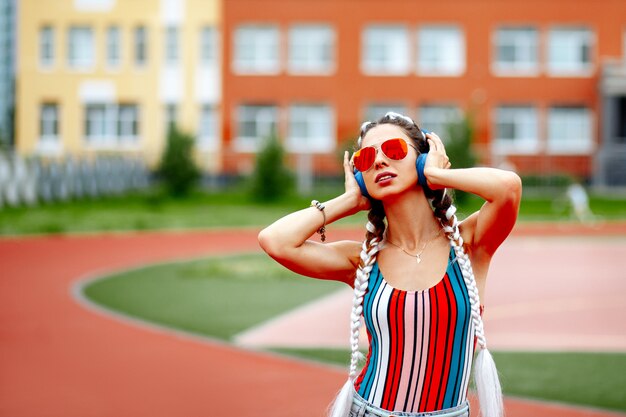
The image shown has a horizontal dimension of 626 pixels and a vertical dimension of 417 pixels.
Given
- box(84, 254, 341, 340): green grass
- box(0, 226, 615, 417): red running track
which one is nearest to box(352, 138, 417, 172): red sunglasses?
box(0, 226, 615, 417): red running track

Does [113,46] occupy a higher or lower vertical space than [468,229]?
higher

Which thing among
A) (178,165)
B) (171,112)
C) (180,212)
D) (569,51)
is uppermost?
(569,51)

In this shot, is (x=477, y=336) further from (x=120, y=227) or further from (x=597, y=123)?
(x=597, y=123)

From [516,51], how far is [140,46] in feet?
56.1

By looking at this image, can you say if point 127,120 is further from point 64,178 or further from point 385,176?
point 385,176

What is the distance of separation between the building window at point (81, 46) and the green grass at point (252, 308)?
30.6 m

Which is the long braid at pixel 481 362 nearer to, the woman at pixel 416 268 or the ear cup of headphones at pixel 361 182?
the woman at pixel 416 268

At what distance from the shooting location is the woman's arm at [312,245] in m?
3.35

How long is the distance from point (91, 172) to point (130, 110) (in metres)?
11.4


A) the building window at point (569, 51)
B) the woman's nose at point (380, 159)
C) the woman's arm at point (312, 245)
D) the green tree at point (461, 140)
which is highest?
the building window at point (569, 51)

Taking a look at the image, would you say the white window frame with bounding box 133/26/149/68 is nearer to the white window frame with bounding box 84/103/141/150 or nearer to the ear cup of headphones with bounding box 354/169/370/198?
the white window frame with bounding box 84/103/141/150

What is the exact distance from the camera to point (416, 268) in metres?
3.13

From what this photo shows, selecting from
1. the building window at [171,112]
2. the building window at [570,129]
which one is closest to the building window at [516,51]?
the building window at [570,129]

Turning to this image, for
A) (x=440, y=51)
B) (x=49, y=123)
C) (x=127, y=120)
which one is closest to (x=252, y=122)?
(x=127, y=120)
